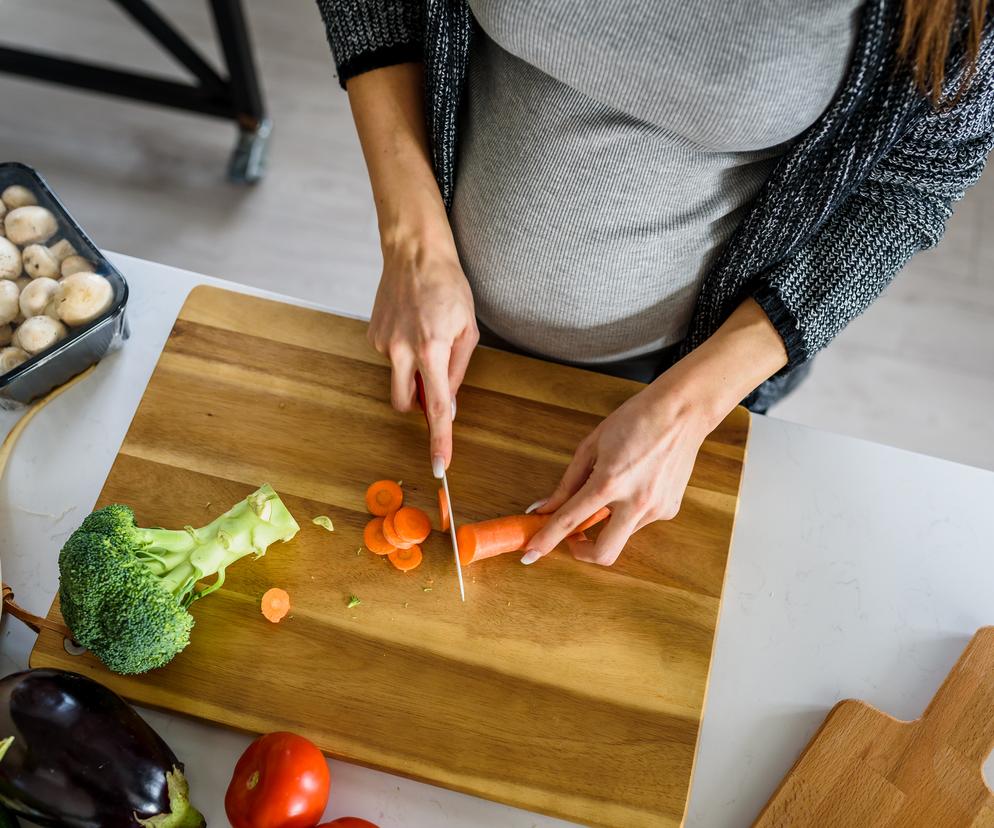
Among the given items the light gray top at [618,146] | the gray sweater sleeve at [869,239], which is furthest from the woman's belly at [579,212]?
the gray sweater sleeve at [869,239]

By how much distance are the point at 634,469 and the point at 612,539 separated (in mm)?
94

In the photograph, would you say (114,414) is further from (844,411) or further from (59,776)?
(844,411)

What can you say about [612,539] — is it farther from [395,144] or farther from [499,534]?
[395,144]

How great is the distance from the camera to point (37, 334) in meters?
1.12

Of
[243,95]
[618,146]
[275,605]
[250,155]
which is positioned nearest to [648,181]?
[618,146]

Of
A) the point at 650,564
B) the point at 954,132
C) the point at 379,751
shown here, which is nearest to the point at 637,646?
the point at 650,564

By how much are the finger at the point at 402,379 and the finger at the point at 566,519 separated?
0.85 ft

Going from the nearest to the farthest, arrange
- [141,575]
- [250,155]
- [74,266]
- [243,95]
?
[141,575] < [74,266] < [243,95] < [250,155]

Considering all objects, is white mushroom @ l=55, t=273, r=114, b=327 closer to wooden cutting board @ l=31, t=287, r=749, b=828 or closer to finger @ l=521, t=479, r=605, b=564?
wooden cutting board @ l=31, t=287, r=749, b=828

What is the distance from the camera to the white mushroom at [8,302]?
3.76ft

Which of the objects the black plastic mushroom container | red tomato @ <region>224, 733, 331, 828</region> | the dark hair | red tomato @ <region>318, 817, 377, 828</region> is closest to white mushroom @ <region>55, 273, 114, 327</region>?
the black plastic mushroom container

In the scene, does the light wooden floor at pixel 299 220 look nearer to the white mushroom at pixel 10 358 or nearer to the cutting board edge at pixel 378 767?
the white mushroom at pixel 10 358

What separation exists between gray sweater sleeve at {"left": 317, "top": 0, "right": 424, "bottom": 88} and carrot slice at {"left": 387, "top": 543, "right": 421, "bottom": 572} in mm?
652

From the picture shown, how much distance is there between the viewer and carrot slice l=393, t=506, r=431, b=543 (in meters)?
1.09
